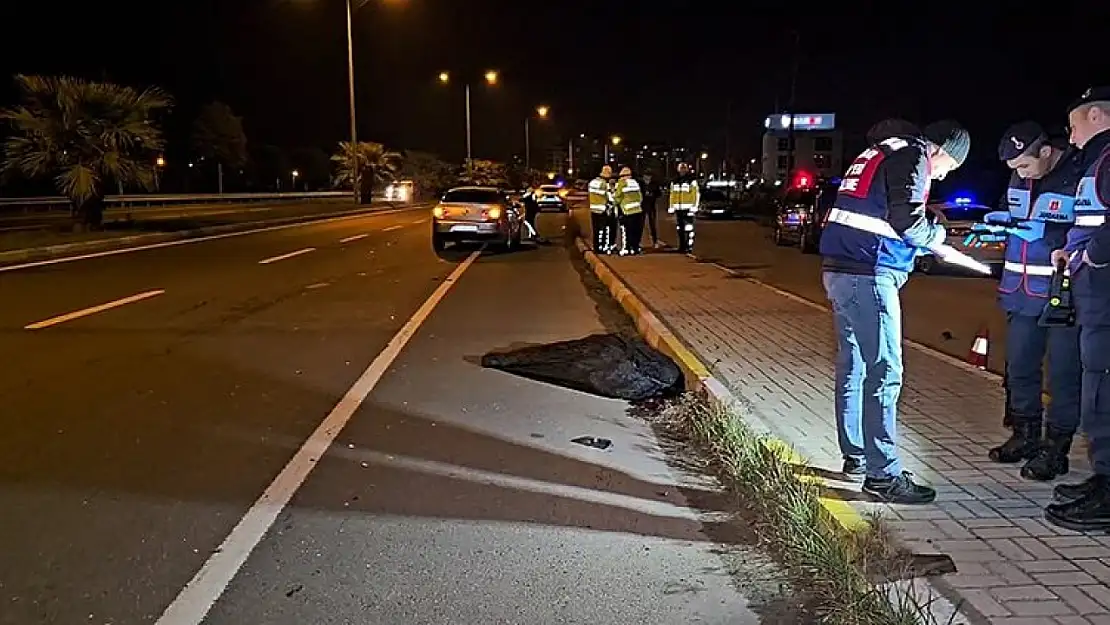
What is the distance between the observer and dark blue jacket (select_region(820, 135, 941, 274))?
5113 mm

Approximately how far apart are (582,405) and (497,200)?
645 inches

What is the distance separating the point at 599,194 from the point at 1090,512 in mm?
15970

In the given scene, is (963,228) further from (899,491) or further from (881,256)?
(899,491)

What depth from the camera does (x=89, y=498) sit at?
574cm

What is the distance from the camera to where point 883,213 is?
5.23 metres

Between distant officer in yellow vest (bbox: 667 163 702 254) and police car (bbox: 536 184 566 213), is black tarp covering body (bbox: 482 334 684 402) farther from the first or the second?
police car (bbox: 536 184 566 213)

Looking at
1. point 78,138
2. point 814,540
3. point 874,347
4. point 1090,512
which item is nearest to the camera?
point 814,540

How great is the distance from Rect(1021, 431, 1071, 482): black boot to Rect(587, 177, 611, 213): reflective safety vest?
1503 cm

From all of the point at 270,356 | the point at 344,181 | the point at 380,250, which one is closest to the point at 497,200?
the point at 380,250

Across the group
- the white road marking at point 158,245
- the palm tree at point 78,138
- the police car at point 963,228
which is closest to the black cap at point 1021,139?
the police car at point 963,228

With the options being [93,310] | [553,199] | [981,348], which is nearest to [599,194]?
[93,310]

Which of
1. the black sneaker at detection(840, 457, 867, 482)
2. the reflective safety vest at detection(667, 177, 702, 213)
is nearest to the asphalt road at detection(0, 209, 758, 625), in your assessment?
the black sneaker at detection(840, 457, 867, 482)

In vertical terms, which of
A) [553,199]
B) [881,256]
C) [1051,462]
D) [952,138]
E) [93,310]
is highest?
[952,138]

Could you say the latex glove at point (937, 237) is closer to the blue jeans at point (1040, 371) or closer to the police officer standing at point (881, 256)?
the police officer standing at point (881, 256)
